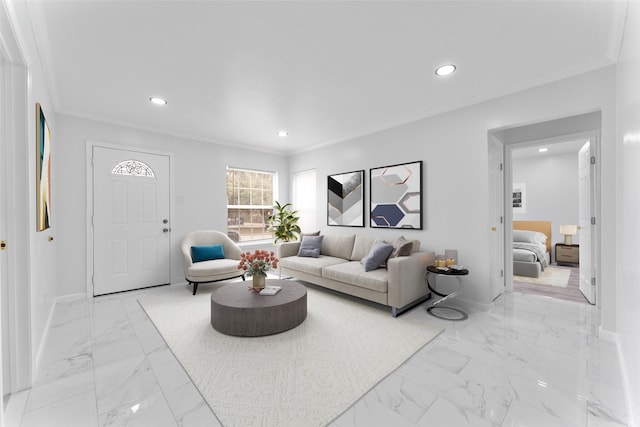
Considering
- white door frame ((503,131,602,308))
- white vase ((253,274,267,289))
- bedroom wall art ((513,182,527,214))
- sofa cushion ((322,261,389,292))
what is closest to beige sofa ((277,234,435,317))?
sofa cushion ((322,261,389,292))

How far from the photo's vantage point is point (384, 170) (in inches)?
171

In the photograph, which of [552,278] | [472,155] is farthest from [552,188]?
[472,155]

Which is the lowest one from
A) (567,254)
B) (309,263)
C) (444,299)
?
(444,299)

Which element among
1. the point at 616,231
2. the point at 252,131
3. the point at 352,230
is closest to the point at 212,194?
the point at 252,131

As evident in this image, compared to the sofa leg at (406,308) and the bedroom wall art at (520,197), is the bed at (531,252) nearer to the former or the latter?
the bedroom wall art at (520,197)

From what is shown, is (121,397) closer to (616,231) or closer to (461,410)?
(461,410)

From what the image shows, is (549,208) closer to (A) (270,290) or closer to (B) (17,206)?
(A) (270,290)

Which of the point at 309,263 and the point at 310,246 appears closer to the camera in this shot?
the point at 309,263

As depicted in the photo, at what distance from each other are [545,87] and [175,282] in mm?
5405

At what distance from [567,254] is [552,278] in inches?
59.3

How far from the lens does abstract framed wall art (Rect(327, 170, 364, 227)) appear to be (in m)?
4.71

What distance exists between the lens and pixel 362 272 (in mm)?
3508

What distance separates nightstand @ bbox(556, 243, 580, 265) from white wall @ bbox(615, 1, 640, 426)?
4220 millimetres

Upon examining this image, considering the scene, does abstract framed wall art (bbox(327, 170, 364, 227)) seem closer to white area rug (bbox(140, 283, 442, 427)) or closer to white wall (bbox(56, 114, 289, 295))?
white wall (bbox(56, 114, 289, 295))
